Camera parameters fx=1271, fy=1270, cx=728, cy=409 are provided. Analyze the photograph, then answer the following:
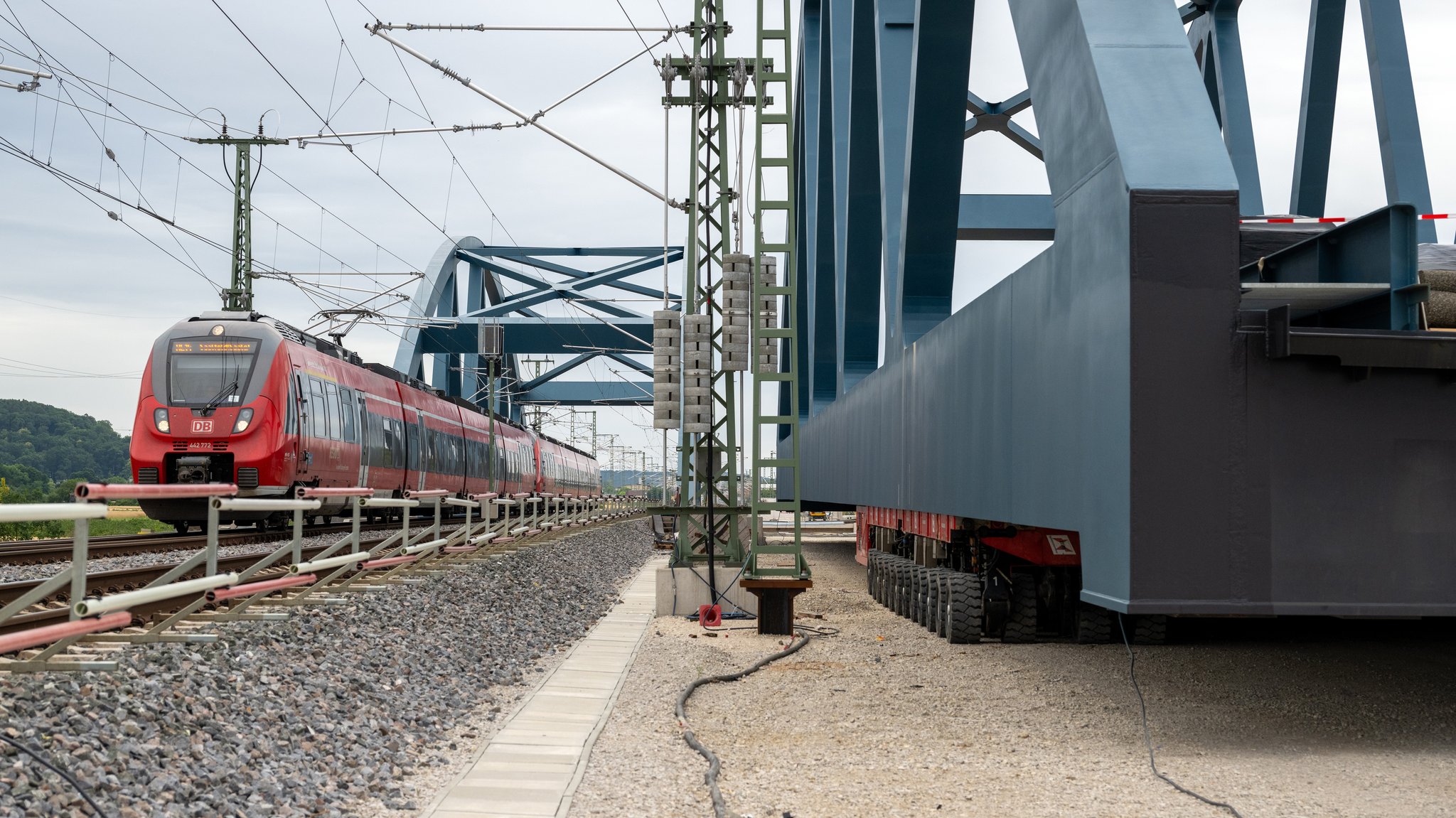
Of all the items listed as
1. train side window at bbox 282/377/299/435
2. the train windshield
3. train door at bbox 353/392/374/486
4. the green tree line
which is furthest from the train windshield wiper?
the green tree line

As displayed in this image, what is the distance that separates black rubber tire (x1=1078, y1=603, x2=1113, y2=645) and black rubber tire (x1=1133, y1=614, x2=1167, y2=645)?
291mm

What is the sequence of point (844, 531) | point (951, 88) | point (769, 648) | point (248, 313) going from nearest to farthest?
point (769, 648) < point (951, 88) < point (248, 313) < point (844, 531)

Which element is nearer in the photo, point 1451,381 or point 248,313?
point 1451,381

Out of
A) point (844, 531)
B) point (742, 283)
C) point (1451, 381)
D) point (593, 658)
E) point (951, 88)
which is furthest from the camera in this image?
point (844, 531)

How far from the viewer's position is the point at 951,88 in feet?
56.2

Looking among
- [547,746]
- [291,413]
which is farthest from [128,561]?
[547,746]

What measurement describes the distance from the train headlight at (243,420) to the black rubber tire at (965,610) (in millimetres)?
11113

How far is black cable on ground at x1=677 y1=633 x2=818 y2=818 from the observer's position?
248 inches

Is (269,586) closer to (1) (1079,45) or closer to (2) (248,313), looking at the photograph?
(1) (1079,45)

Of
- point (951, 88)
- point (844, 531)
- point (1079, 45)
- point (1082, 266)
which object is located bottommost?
point (844, 531)

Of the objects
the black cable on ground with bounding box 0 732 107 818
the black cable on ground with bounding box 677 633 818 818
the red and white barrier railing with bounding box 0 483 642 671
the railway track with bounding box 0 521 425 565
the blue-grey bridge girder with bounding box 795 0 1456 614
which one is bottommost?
the black cable on ground with bounding box 677 633 818 818

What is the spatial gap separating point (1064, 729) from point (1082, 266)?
3.03 metres

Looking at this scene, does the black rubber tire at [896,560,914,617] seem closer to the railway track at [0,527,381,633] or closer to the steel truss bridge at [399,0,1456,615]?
the steel truss bridge at [399,0,1456,615]

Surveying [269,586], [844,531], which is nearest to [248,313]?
[269,586]
